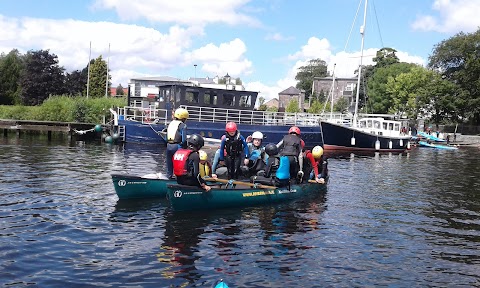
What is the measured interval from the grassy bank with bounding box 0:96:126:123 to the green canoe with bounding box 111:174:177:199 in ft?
100

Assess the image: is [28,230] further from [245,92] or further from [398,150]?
[398,150]

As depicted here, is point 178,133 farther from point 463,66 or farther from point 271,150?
point 463,66

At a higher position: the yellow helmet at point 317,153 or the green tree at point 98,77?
the green tree at point 98,77

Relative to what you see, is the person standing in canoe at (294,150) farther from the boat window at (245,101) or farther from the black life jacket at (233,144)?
the boat window at (245,101)

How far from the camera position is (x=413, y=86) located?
237 ft

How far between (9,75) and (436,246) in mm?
81680

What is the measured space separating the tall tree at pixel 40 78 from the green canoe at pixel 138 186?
206 feet

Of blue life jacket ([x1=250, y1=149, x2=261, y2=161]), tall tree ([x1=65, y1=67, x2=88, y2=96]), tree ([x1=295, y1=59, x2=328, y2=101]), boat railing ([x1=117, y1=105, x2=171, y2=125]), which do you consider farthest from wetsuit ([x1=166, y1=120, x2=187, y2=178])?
tree ([x1=295, y1=59, x2=328, y2=101])

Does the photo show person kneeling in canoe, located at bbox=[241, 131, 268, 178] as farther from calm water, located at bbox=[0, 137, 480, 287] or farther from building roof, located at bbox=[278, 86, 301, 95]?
building roof, located at bbox=[278, 86, 301, 95]

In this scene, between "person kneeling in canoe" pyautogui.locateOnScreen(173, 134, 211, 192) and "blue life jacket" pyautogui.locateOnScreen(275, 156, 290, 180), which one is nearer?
"person kneeling in canoe" pyautogui.locateOnScreen(173, 134, 211, 192)

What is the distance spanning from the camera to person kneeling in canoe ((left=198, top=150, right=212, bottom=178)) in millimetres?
13930

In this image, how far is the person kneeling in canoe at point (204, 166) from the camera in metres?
13.9

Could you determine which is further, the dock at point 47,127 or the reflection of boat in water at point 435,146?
the reflection of boat in water at point 435,146

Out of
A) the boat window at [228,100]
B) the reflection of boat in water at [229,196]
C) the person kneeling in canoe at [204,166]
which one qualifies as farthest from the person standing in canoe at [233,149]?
the boat window at [228,100]
